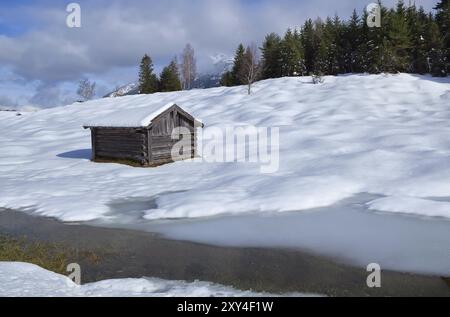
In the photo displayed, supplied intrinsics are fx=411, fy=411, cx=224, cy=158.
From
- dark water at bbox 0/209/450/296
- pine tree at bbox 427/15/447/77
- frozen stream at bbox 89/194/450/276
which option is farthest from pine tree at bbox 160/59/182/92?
dark water at bbox 0/209/450/296

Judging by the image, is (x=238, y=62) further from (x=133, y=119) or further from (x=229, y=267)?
(x=229, y=267)

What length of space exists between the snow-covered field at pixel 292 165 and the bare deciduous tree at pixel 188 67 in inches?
1466

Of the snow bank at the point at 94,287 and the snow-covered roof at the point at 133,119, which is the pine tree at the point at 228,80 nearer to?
the snow-covered roof at the point at 133,119

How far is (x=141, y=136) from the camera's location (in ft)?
78.3

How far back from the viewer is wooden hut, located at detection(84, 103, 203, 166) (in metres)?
23.7

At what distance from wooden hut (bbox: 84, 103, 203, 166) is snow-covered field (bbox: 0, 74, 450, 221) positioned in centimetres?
115

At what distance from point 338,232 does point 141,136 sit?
50.0 ft

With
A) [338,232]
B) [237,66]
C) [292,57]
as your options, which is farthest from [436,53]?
[338,232]

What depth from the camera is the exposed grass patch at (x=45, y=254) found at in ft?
30.6

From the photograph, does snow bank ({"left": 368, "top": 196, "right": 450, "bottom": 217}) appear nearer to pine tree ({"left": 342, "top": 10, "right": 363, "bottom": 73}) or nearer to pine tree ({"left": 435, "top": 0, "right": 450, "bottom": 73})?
pine tree ({"left": 435, "top": 0, "right": 450, "bottom": 73})

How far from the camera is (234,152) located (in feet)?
85.5

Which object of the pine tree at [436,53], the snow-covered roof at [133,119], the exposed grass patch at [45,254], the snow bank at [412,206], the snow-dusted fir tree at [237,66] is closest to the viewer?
the exposed grass patch at [45,254]

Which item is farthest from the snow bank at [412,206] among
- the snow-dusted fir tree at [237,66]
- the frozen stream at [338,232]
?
the snow-dusted fir tree at [237,66]

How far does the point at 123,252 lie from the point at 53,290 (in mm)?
3043
